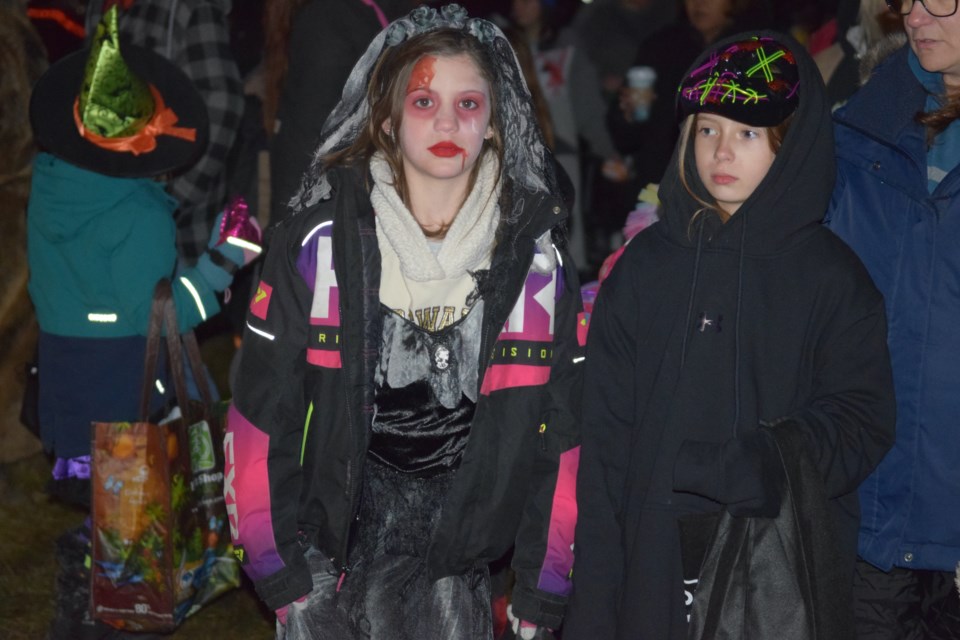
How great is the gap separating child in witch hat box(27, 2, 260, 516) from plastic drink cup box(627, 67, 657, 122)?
2860mm

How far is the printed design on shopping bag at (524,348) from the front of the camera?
3252mm

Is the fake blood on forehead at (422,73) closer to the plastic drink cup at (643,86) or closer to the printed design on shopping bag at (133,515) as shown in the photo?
the printed design on shopping bag at (133,515)

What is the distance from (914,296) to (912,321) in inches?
2.6

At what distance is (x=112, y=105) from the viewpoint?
447 cm

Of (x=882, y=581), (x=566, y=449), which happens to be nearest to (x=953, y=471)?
(x=882, y=581)

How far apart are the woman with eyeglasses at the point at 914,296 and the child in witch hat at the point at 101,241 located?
2334 millimetres

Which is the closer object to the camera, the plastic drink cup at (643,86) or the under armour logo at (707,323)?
the under armour logo at (707,323)

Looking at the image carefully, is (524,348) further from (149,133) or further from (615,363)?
(149,133)

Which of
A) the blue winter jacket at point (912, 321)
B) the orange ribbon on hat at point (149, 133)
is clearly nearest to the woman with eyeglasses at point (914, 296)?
the blue winter jacket at point (912, 321)

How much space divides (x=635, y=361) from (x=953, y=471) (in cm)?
90

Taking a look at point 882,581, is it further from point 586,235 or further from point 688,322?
point 586,235

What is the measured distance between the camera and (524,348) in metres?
3.26

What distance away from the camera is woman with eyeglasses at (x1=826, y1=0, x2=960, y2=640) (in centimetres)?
324

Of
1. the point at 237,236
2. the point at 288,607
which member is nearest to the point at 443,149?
the point at 288,607
